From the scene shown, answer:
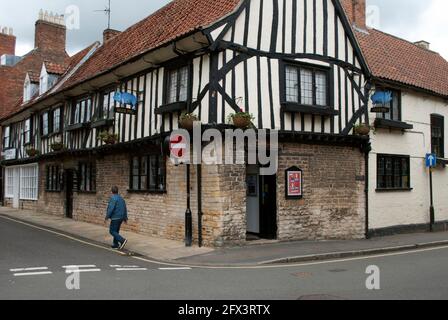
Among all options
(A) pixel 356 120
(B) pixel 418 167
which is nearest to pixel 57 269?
(A) pixel 356 120

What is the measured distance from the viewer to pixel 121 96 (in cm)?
1480

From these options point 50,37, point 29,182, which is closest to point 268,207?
point 29,182

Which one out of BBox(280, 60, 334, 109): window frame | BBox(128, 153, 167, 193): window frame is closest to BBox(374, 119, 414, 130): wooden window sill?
BBox(280, 60, 334, 109): window frame

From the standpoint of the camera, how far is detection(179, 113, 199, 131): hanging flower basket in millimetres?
12234

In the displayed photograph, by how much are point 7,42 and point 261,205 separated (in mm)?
28071

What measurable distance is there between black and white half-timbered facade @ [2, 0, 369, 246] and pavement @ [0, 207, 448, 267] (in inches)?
21.3

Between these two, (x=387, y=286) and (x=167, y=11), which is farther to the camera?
(x=167, y=11)

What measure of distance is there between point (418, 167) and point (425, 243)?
4.59 meters

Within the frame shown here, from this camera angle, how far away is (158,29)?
1681cm

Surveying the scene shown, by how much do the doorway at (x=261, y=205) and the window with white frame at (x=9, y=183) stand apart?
19366mm

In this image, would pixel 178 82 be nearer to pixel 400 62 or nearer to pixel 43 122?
pixel 400 62

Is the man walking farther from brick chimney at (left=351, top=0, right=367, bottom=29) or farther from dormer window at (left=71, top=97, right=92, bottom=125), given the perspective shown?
brick chimney at (left=351, top=0, right=367, bottom=29)

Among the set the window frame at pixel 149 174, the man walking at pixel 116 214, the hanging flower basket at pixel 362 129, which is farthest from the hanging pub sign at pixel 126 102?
the hanging flower basket at pixel 362 129
